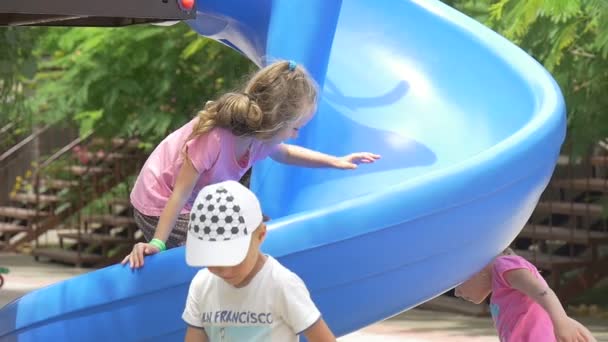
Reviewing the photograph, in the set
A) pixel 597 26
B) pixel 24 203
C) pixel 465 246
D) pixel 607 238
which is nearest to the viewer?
pixel 465 246

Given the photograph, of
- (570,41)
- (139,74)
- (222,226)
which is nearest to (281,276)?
(222,226)

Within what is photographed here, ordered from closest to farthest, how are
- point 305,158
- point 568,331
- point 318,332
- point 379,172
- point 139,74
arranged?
point 318,332
point 568,331
point 305,158
point 379,172
point 139,74

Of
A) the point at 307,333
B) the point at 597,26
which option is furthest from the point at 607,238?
the point at 307,333

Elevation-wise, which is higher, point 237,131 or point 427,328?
point 237,131

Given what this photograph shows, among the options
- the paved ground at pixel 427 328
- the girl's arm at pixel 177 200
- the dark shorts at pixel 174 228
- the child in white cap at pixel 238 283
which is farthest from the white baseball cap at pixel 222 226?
the paved ground at pixel 427 328

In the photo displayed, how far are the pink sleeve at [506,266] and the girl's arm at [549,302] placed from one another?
3cm

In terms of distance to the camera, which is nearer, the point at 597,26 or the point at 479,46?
the point at 479,46

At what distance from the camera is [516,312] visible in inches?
204

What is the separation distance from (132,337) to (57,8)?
4.45ft

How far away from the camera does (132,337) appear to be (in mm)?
5473

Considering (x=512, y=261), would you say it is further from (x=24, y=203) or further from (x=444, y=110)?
(x=24, y=203)

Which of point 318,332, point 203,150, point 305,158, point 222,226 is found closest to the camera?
point 222,226

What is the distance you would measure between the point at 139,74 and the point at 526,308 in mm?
9164

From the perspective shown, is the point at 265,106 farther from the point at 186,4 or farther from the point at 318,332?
the point at 318,332
